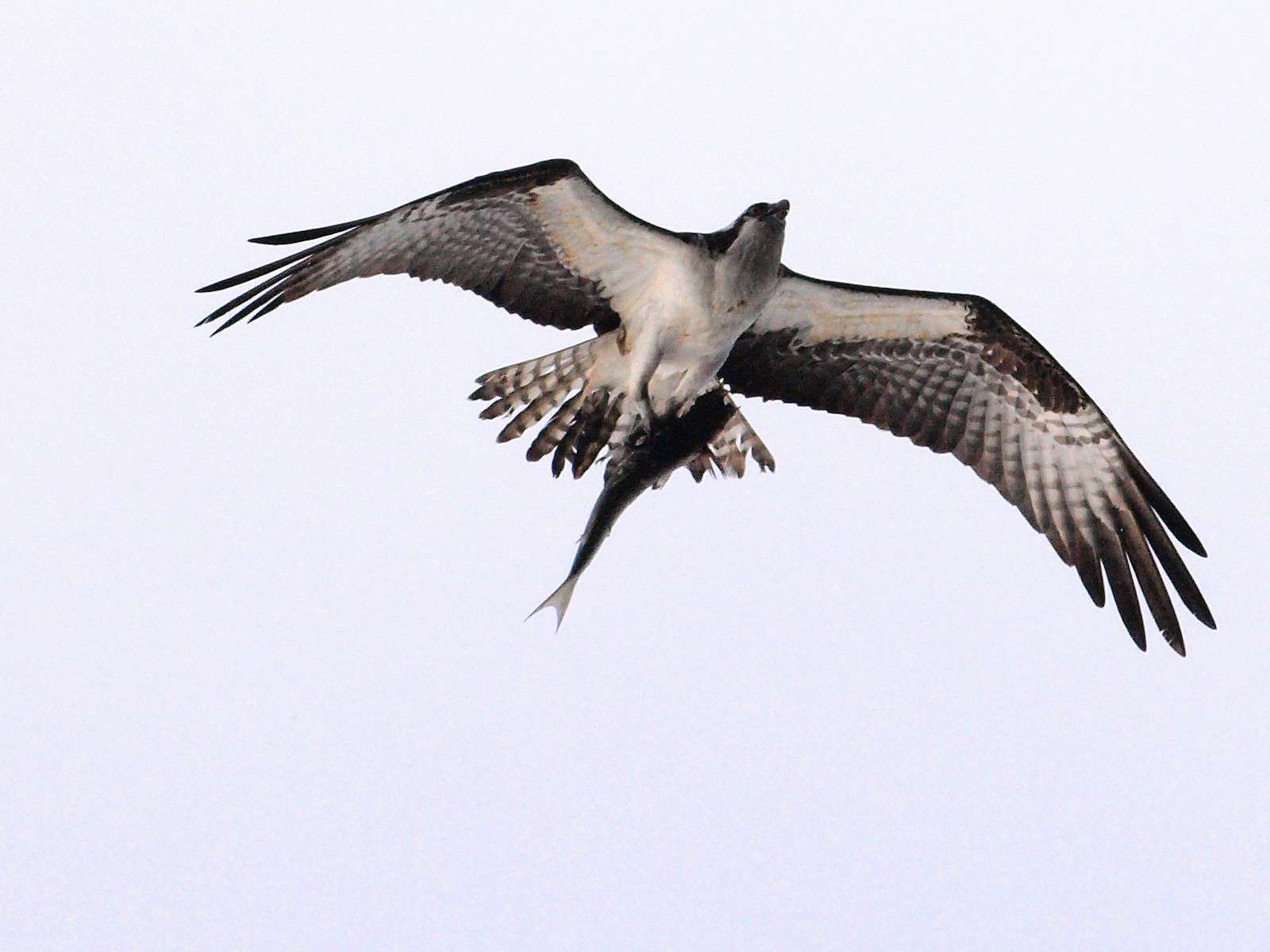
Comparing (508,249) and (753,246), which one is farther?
(508,249)

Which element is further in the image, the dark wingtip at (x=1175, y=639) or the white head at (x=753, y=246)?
the dark wingtip at (x=1175, y=639)

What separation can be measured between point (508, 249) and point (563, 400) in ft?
2.73

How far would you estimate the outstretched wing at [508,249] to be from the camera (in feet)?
26.1

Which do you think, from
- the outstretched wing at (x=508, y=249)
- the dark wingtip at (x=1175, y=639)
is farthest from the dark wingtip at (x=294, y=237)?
the dark wingtip at (x=1175, y=639)

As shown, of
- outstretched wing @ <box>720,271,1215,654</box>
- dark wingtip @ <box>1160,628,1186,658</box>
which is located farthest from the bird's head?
dark wingtip @ <box>1160,628,1186,658</box>

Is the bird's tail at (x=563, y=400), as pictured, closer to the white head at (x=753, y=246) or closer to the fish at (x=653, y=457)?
the fish at (x=653, y=457)

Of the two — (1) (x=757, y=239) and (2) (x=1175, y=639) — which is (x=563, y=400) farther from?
(2) (x=1175, y=639)

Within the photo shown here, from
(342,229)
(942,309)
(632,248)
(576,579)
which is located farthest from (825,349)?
(342,229)

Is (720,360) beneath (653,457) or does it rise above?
above

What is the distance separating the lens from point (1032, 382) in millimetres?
8758

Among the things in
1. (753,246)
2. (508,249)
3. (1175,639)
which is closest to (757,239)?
(753,246)

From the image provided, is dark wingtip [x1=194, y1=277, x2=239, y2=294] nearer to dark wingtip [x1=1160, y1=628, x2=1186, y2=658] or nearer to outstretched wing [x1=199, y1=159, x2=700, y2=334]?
outstretched wing [x1=199, y1=159, x2=700, y2=334]

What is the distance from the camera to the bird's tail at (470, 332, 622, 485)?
8500 millimetres

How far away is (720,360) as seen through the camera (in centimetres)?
829
